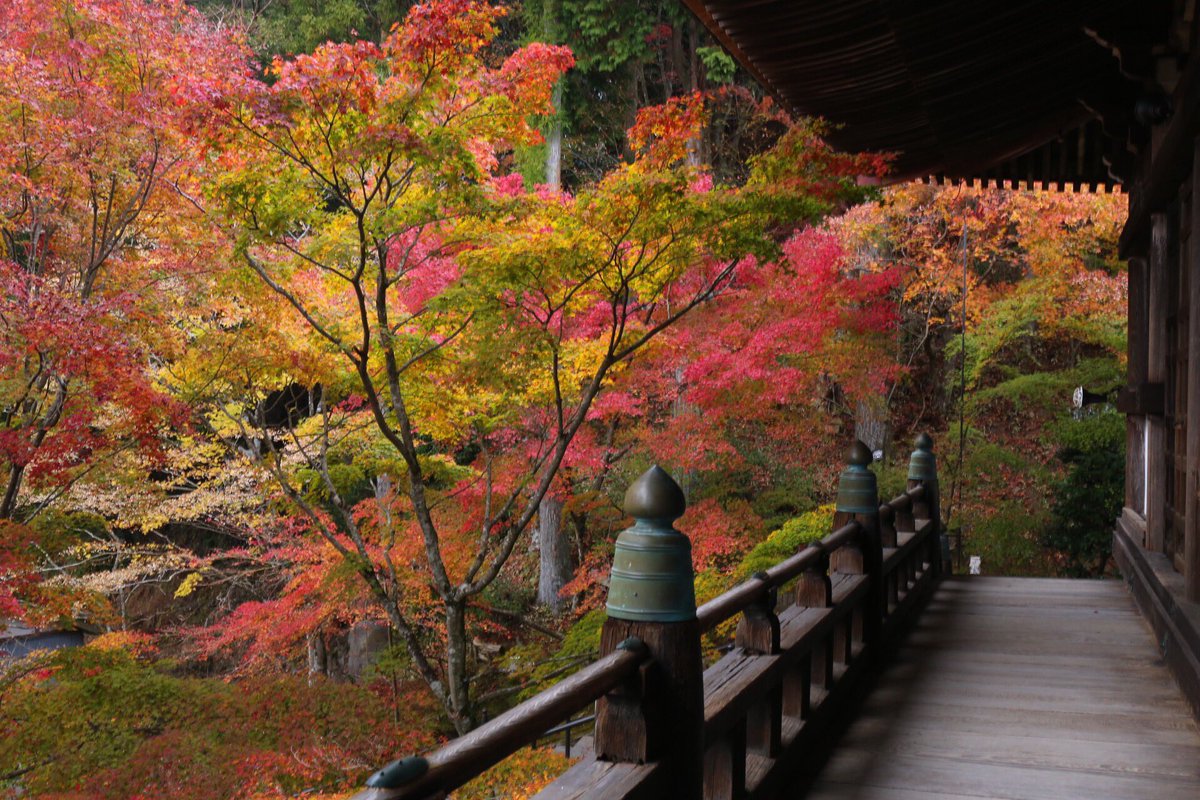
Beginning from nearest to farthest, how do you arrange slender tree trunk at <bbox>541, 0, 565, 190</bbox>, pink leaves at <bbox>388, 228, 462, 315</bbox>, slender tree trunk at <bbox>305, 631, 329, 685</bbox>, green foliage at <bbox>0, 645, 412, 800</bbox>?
1. green foliage at <bbox>0, 645, 412, 800</bbox>
2. pink leaves at <bbox>388, 228, 462, 315</bbox>
3. slender tree trunk at <bbox>305, 631, 329, 685</bbox>
4. slender tree trunk at <bbox>541, 0, 565, 190</bbox>

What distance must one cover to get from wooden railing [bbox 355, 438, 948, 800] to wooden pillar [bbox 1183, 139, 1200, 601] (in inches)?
54.7

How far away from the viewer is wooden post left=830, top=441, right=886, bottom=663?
178 inches

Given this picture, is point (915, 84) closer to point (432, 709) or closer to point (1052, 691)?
point (1052, 691)

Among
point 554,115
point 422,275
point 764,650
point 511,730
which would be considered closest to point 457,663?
point 422,275

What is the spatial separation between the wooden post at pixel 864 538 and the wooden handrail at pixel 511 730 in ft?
8.73

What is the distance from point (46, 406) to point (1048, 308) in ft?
37.2

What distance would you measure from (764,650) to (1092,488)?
29.8 feet

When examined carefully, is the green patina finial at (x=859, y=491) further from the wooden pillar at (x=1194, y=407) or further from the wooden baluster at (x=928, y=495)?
the wooden baluster at (x=928, y=495)

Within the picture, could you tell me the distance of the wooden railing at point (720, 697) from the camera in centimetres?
167

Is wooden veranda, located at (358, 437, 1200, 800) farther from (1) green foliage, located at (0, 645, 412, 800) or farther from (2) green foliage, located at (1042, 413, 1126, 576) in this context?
(1) green foliage, located at (0, 645, 412, 800)

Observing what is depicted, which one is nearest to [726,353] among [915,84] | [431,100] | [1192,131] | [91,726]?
[431,100]

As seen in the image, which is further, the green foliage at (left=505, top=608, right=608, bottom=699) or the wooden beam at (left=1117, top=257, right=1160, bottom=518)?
the green foliage at (left=505, top=608, right=608, bottom=699)

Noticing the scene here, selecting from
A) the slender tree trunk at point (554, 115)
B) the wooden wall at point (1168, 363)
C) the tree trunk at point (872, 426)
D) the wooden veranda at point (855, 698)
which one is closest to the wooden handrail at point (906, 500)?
the wooden veranda at point (855, 698)

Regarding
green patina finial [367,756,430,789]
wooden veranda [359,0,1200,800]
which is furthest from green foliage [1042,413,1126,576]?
green patina finial [367,756,430,789]
